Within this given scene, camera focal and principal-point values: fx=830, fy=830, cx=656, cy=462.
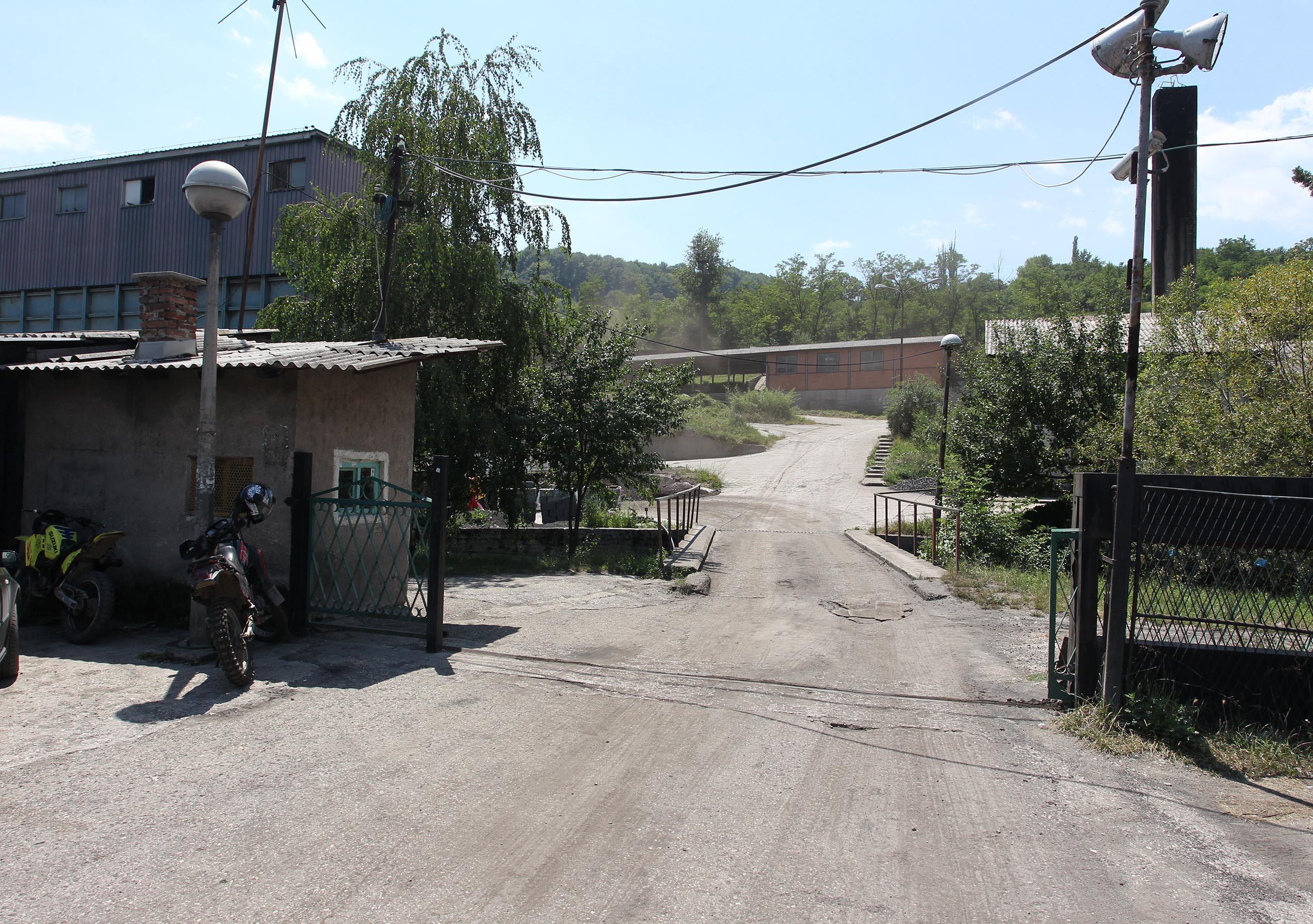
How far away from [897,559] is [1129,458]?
9.83m

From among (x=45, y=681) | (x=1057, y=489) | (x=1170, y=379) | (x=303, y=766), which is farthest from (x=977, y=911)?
(x=1057, y=489)

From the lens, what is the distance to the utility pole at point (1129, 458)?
5.70 m

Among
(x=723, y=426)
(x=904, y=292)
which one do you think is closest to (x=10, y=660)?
(x=723, y=426)

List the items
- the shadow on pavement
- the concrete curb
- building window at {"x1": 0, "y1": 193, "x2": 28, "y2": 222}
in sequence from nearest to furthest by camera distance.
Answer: the shadow on pavement, the concrete curb, building window at {"x1": 0, "y1": 193, "x2": 28, "y2": 222}

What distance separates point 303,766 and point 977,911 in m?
3.53

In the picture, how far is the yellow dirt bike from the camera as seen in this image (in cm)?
730

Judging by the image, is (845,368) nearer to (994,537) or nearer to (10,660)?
(994,537)

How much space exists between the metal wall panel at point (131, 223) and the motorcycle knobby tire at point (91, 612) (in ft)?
64.3

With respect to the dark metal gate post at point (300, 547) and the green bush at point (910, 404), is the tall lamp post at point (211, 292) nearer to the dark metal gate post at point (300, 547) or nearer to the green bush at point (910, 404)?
the dark metal gate post at point (300, 547)

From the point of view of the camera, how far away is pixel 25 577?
789 centimetres

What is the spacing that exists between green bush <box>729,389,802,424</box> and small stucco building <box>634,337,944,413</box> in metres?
4.20

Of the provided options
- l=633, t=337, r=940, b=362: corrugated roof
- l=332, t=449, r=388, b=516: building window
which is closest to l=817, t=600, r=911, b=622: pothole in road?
l=332, t=449, r=388, b=516: building window

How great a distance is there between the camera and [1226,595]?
5793 mm

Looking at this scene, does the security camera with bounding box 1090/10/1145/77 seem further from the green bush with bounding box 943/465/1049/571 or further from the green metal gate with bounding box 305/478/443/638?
the green bush with bounding box 943/465/1049/571
